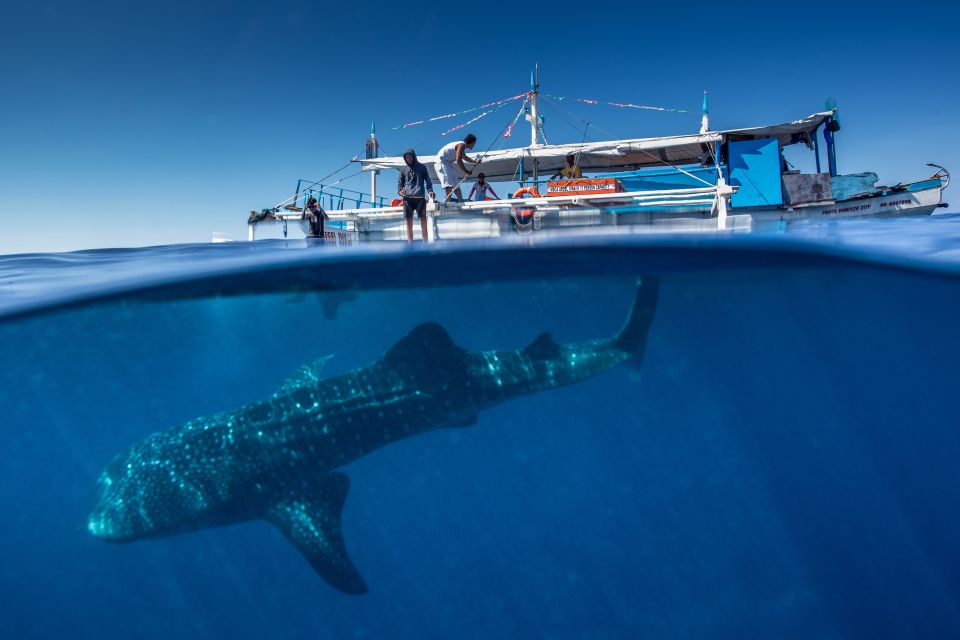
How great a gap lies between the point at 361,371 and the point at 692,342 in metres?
13.8

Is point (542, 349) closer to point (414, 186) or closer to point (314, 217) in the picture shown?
point (414, 186)

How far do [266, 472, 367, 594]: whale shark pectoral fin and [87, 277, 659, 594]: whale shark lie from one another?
1 centimetres

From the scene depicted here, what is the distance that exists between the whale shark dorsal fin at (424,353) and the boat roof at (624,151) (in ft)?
39.0

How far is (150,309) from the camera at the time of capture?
11.4 m

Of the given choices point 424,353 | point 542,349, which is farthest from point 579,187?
point 424,353

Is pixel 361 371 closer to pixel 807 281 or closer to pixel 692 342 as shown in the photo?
pixel 807 281

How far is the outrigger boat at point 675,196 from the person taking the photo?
1377cm

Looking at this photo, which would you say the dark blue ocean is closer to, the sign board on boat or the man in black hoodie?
the man in black hoodie

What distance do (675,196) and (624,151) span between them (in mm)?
3907

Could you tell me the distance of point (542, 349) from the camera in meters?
7.35

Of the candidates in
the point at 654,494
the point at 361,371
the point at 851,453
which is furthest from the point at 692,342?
the point at 361,371

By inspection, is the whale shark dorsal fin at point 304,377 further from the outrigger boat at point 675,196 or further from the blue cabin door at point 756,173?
the blue cabin door at point 756,173

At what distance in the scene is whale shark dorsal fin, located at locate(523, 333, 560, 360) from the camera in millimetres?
7336

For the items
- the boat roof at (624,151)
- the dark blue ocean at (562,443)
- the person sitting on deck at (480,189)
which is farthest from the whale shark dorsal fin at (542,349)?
the boat roof at (624,151)
